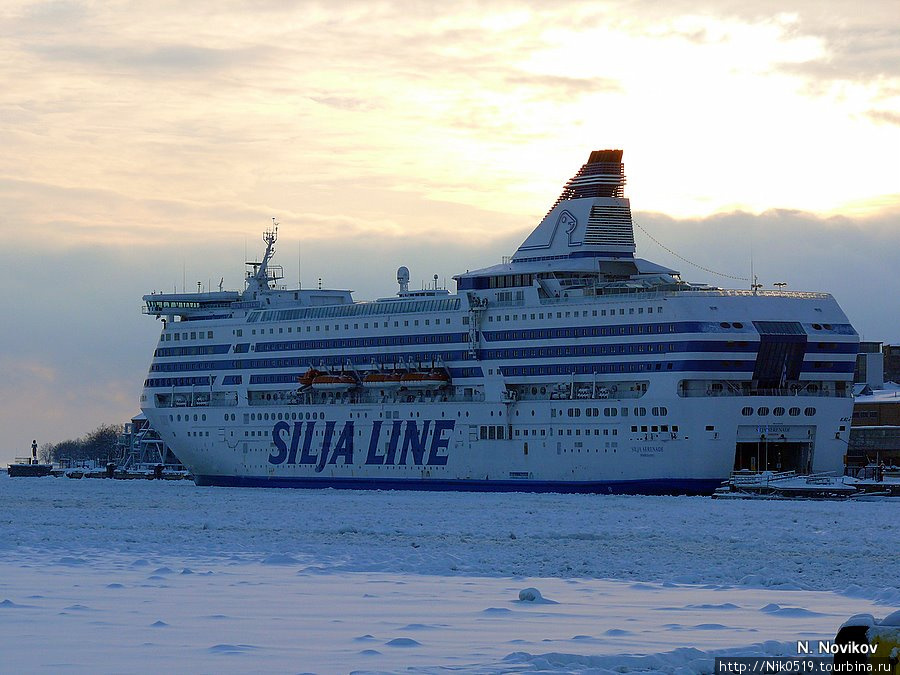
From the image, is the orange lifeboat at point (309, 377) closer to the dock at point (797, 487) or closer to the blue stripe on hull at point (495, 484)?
the blue stripe on hull at point (495, 484)

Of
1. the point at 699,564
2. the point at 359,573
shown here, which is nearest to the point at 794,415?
the point at 699,564

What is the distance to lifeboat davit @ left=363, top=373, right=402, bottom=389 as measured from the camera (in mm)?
75375

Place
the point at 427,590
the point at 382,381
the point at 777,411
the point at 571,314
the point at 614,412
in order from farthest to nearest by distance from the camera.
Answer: the point at 382,381
the point at 571,314
the point at 614,412
the point at 777,411
the point at 427,590

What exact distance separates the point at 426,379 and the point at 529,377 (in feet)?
18.5

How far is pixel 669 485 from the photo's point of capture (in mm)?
64812

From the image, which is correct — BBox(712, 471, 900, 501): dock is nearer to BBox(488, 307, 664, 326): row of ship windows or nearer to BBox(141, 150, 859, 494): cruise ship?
BBox(141, 150, 859, 494): cruise ship

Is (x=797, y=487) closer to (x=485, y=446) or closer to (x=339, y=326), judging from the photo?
(x=485, y=446)

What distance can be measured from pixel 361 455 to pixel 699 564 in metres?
47.5

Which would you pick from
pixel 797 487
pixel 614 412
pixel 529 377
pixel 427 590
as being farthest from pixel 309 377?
pixel 427 590

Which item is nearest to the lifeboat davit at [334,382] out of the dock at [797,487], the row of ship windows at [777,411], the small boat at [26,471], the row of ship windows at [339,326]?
the row of ship windows at [339,326]

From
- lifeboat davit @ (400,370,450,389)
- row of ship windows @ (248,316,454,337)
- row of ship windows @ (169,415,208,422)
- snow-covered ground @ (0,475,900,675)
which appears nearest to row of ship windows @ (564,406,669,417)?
lifeboat davit @ (400,370,450,389)

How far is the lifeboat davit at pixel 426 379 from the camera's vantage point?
73.9m

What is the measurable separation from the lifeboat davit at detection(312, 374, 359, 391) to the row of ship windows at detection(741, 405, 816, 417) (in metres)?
21.7

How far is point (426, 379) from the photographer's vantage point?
74.0 metres
